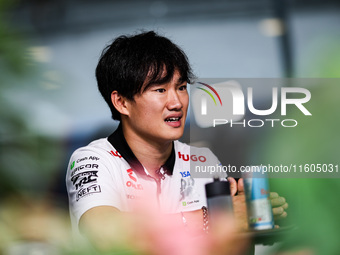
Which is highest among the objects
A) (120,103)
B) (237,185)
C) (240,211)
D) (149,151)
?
(120,103)

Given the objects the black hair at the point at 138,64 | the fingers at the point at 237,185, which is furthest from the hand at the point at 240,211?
the black hair at the point at 138,64

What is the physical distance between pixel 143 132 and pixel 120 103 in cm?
11

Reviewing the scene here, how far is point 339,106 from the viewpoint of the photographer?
21 cm

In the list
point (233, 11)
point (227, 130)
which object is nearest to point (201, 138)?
point (227, 130)

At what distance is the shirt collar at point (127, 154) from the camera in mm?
1196

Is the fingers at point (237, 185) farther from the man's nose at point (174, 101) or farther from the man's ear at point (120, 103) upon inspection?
the man's ear at point (120, 103)

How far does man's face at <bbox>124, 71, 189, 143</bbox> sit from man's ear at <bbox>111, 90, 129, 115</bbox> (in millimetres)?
22

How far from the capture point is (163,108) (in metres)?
1.00

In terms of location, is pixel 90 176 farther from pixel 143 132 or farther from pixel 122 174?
pixel 143 132

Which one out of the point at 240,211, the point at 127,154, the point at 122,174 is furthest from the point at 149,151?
the point at 240,211

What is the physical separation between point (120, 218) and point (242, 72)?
1.77 m

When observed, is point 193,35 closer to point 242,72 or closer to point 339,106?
point 242,72

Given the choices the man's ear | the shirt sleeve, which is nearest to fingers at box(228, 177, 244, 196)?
the shirt sleeve

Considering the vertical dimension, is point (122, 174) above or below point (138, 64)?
below
